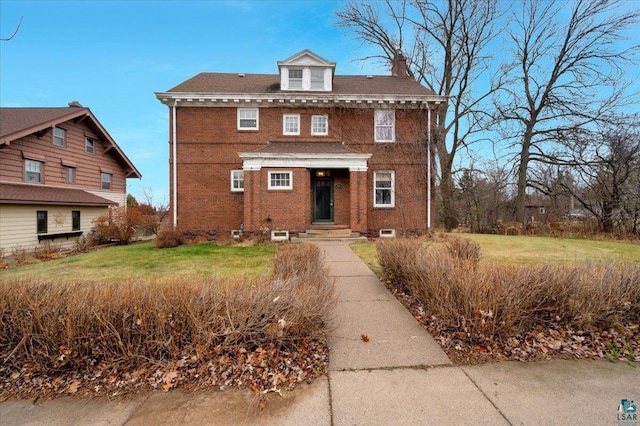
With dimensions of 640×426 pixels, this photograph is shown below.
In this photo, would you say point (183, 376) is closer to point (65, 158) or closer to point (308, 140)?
point (308, 140)

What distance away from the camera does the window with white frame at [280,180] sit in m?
13.7

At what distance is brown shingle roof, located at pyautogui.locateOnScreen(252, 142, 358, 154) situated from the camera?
45.2 ft

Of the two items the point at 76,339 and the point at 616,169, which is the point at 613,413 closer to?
the point at 76,339

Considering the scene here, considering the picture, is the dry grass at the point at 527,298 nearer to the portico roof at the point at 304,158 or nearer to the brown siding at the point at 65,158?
the portico roof at the point at 304,158

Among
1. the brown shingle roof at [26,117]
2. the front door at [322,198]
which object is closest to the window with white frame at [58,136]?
the brown shingle roof at [26,117]

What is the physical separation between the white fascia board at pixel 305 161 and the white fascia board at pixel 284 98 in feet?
11.5

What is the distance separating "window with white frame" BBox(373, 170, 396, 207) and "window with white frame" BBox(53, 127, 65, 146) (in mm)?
19031

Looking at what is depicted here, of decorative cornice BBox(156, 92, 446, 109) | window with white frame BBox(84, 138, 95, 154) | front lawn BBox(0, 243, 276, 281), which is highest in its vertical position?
decorative cornice BBox(156, 92, 446, 109)

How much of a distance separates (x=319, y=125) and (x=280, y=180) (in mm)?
4144

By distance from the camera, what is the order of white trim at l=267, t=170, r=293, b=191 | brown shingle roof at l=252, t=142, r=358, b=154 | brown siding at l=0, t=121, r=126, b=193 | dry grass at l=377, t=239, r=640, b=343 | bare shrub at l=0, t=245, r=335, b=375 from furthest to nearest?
brown siding at l=0, t=121, r=126, b=193 < brown shingle roof at l=252, t=142, r=358, b=154 < white trim at l=267, t=170, r=293, b=191 < dry grass at l=377, t=239, r=640, b=343 < bare shrub at l=0, t=245, r=335, b=375

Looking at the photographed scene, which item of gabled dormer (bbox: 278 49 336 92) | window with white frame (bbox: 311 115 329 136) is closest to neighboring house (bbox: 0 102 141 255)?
gabled dormer (bbox: 278 49 336 92)

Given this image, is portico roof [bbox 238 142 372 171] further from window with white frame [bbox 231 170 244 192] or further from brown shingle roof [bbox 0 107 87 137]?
brown shingle roof [bbox 0 107 87 137]

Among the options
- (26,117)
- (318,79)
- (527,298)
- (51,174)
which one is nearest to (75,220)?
(51,174)

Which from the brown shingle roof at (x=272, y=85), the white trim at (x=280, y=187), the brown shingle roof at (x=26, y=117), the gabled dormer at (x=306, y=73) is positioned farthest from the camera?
the gabled dormer at (x=306, y=73)
